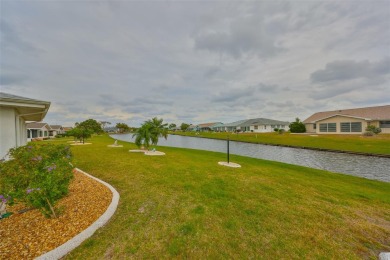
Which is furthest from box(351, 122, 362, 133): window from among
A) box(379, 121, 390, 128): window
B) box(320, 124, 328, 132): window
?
box(320, 124, 328, 132): window

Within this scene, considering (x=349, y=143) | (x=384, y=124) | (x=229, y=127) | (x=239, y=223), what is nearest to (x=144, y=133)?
(x=239, y=223)

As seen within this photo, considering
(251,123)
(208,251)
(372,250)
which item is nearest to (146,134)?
(208,251)

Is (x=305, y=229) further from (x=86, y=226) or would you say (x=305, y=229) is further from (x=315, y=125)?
(x=315, y=125)

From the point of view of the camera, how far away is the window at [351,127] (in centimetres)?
3631

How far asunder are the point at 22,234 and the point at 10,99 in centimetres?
434

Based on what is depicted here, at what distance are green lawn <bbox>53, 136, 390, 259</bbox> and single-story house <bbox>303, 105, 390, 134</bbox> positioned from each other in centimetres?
3970

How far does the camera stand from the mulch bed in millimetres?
3279

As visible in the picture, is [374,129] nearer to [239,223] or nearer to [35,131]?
[239,223]

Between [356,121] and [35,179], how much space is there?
4989 centimetres

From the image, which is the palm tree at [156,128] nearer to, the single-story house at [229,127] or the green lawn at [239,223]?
the green lawn at [239,223]

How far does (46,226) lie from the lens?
3936 millimetres

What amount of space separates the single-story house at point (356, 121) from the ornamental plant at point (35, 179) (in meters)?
48.5

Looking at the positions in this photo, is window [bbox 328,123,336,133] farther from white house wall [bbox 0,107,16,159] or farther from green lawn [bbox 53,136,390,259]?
white house wall [bbox 0,107,16,159]

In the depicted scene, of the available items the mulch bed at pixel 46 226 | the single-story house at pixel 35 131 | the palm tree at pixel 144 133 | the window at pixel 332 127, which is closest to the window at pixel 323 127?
the window at pixel 332 127
